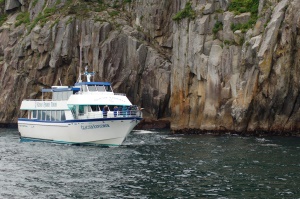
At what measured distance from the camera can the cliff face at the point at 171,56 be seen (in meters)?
71.6

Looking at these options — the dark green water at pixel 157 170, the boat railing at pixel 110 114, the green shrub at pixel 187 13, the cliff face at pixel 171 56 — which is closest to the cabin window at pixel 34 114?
the dark green water at pixel 157 170

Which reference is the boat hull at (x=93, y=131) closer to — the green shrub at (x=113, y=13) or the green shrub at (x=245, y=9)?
the green shrub at (x=245, y=9)

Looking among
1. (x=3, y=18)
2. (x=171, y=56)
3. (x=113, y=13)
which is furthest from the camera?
(x=3, y=18)

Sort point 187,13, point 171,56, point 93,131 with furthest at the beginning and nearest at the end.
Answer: point 171,56, point 187,13, point 93,131

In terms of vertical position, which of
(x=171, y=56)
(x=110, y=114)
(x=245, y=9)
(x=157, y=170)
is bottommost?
(x=157, y=170)

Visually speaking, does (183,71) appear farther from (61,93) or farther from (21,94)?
(21,94)

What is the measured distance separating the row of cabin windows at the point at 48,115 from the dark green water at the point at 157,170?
12.3 feet

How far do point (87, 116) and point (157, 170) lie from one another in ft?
69.3

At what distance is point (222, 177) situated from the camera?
41.2 meters

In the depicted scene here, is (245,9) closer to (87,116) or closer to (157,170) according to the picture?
(87,116)

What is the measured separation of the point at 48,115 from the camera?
230 ft

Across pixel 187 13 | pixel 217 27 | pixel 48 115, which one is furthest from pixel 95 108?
pixel 187 13

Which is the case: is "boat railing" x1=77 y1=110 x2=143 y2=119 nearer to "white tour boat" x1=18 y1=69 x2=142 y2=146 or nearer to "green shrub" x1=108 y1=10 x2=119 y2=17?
"white tour boat" x1=18 y1=69 x2=142 y2=146

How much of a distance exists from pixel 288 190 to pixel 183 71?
2003 inches
